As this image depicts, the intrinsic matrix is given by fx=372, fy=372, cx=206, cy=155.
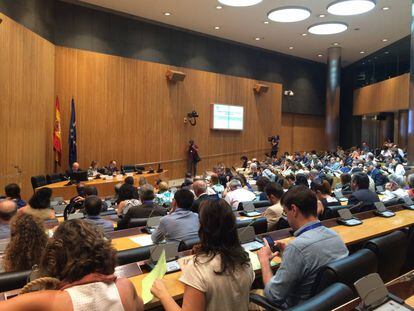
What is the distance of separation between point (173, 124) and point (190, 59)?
2.88 metres

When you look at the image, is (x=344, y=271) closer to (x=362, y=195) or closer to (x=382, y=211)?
(x=382, y=211)

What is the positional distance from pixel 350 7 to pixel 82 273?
1251 centimetres

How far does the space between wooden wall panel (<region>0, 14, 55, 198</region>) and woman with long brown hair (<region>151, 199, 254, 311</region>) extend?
7585mm

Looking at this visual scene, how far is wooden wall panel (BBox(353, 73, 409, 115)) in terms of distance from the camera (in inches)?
634

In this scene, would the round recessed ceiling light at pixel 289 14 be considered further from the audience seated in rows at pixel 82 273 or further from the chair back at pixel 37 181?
the audience seated in rows at pixel 82 273

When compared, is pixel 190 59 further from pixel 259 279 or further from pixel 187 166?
pixel 259 279

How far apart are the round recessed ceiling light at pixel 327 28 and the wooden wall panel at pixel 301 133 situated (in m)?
5.39

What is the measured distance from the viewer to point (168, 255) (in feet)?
8.13

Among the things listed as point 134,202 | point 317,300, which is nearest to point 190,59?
point 134,202

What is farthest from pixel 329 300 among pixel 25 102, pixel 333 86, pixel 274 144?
pixel 333 86

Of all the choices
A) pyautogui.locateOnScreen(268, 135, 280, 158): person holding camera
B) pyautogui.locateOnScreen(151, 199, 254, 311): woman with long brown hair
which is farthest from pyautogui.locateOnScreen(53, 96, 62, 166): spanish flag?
pyautogui.locateOnScreen(151, 199, 254, 311): woman with long brown hair

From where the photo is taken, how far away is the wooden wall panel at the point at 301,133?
63.5ft

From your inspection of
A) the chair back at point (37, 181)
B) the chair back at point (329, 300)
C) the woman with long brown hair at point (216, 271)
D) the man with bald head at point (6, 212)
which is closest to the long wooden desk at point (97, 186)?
the chair back at point (37, 181)

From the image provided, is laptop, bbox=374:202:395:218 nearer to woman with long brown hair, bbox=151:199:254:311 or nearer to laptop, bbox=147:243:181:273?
laptop, bbox=147:243:181:273
